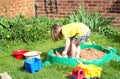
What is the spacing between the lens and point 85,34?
6.44 metres

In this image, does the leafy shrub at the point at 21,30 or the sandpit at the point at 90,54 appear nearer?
the sandpit at the point at 90,54

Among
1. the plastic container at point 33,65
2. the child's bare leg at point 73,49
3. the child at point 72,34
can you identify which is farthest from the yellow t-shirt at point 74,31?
the plastic container at point 33,65

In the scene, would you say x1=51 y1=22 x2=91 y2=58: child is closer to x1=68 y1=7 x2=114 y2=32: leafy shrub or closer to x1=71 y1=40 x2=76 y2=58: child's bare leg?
x1=71 y1=40 x2=76 y2=58: child's bare leg

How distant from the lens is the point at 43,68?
244 inches

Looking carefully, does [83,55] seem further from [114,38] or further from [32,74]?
[114,38]

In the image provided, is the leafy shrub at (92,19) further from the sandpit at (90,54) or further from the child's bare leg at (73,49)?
the child's bare leg at (73,49)

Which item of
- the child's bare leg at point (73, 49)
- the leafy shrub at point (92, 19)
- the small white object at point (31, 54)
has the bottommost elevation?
the small white object at point (31, 54)

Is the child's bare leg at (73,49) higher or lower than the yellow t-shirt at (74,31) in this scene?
lower

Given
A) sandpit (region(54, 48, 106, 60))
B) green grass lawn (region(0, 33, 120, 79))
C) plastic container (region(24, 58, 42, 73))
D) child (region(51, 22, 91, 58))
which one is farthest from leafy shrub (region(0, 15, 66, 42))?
plastic container (region(24, 58, 42, 73))

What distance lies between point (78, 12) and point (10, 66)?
3546 millimetres

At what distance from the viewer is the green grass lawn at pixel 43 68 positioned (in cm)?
581

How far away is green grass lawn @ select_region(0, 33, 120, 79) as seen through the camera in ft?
19.1

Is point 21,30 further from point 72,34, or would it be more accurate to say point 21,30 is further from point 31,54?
point 72,34

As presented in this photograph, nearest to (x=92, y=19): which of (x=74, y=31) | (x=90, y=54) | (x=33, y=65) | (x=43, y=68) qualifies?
(x=90, y=54)
